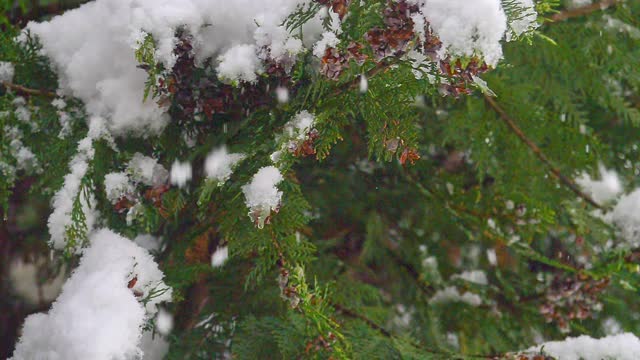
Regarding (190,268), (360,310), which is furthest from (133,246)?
(360,310)

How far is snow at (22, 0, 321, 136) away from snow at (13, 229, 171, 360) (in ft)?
0.90

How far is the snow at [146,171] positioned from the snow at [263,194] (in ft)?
0.88

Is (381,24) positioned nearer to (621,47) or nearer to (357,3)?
(357,3)

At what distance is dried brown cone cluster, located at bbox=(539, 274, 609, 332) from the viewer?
1.63 meters

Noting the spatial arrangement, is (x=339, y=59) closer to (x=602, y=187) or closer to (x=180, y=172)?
(x=180, y=172)

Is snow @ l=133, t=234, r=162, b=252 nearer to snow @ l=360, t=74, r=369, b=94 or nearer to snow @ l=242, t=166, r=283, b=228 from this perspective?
snow @ l=242, t=166, r=283, b=228

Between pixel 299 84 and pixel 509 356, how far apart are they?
2.25 ft

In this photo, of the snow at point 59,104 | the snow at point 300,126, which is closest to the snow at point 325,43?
the snow at point 300,126

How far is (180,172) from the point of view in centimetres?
120

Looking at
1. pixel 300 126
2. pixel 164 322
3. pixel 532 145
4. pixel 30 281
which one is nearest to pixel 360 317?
pixel 164 322

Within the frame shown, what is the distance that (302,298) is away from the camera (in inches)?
37.7

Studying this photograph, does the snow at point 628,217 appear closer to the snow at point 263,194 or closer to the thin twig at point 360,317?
the thin twig at point 360,317

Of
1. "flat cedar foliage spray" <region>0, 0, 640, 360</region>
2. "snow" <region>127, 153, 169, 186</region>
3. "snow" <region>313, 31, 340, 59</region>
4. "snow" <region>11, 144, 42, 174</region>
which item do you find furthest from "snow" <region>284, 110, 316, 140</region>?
"snow" <region>11, 144, 42, 174</region>

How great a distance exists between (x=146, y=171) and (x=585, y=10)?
1.30 m
